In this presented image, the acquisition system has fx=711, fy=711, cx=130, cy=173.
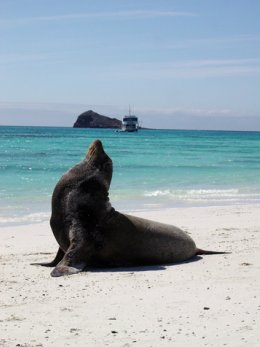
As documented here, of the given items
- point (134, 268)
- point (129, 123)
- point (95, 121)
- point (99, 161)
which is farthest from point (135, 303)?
point (95, 121)

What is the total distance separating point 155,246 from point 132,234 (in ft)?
1.10

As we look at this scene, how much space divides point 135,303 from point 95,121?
16243 centimetres

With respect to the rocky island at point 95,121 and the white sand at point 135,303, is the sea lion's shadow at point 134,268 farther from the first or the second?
the rocky island at point 95,121

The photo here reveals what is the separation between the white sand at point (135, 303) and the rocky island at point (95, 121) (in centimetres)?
15571

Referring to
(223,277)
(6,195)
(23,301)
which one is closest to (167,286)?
(223,277)

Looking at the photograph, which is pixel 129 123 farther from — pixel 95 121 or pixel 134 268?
pixel 134 268

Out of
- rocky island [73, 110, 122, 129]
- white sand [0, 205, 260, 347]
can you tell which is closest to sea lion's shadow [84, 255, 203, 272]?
white sand [0, 205, 260, 347]

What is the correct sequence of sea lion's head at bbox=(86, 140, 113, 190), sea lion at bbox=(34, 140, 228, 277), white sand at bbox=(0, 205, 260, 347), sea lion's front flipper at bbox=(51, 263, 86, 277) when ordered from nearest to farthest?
1. white sand at bbox=(0, 205, 260, 347)
2. sea lion's front flipper at bbox=(51, 263, 86, 277)
3. sea lion at bbox=(34, 140, 228, 277)
4. sea lion's head at bbox=(86, 140, 113, 190)

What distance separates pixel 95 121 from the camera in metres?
168

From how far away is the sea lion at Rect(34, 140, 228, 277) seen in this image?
26.8 feet

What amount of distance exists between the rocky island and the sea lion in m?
155

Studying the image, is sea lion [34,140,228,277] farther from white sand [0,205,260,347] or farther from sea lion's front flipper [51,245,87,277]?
white sand [0,205,260,347]

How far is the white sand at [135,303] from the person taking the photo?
5.04 m

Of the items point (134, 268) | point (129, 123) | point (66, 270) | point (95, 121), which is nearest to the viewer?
point (66, 270)
